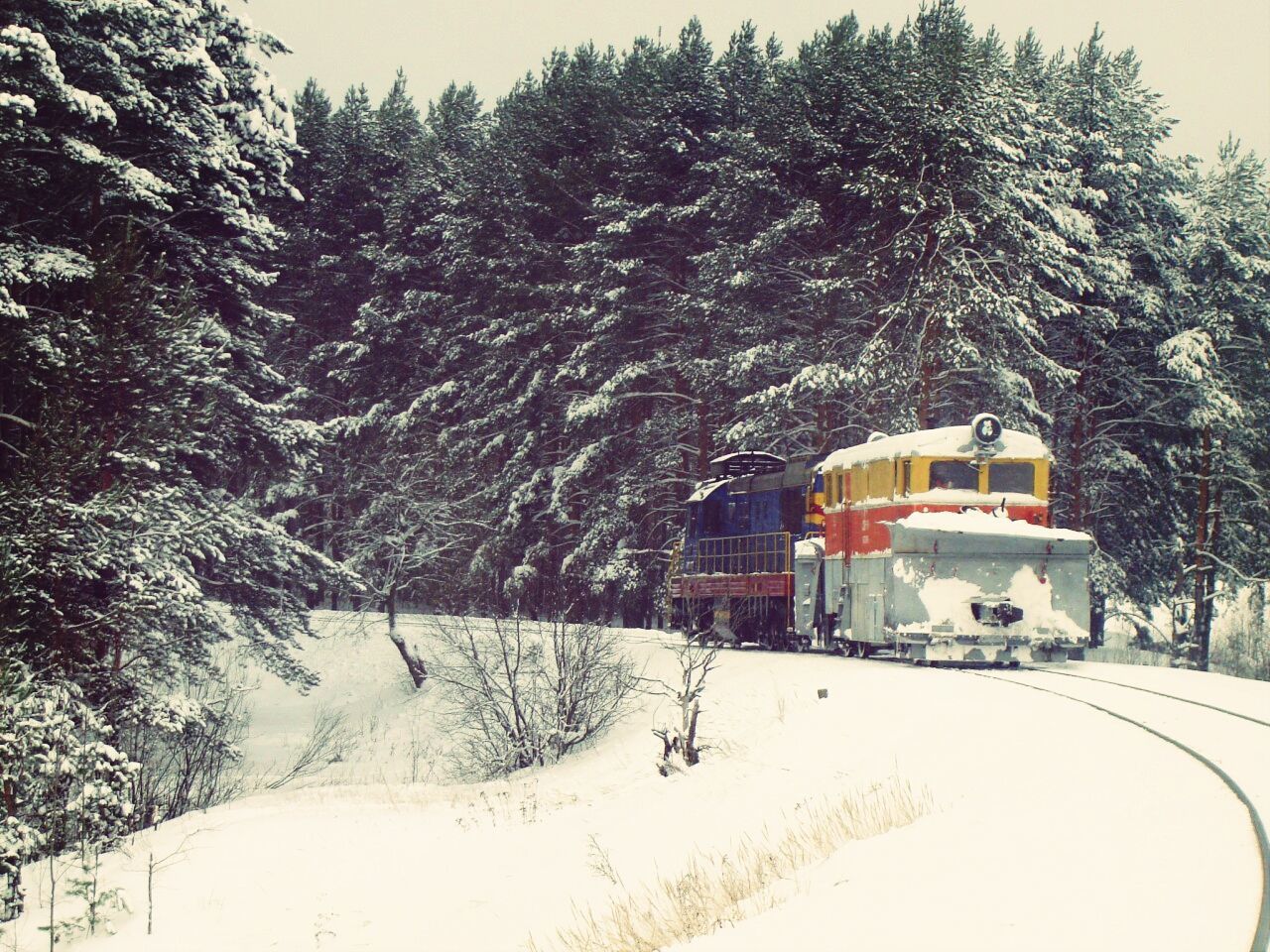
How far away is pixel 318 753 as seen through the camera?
2416cm

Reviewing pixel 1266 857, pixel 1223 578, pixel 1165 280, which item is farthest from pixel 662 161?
pixel 1266 857

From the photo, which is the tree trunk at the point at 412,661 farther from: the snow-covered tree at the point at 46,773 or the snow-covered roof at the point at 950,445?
the snow-covered tree at the point at 46,773

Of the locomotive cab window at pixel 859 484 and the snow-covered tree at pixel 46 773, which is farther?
the locomotive cab window at pixel 859 484

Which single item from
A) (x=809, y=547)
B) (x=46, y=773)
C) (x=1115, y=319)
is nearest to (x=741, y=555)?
(x=809, y=547)

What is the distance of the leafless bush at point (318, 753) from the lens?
23.2m

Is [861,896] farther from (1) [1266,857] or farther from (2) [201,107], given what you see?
(2) [201,107]

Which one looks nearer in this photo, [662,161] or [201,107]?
[201,107]

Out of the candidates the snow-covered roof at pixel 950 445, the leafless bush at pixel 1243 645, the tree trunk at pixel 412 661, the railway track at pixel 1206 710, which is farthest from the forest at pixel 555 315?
the railway track at pixel 1206 710

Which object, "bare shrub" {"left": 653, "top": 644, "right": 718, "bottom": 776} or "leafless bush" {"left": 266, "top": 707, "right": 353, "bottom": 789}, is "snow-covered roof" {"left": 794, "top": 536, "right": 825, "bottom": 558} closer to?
"bare shrub" {"left": 653, "top": 644, "right": 718, "bottom": 776}

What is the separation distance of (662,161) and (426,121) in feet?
78.4

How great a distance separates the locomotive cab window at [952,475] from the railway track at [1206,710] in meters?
2.99

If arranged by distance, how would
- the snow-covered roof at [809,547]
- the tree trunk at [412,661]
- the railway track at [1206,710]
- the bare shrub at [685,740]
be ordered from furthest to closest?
1. the tree trunk at [412,661]
2. the snow-covered roof at [809,547]
3. the bare shrub at [685,740]
4. the railway track at [1206,710]

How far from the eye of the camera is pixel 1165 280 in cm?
3331

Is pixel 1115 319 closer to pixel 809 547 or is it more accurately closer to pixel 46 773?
pixel 809 547
